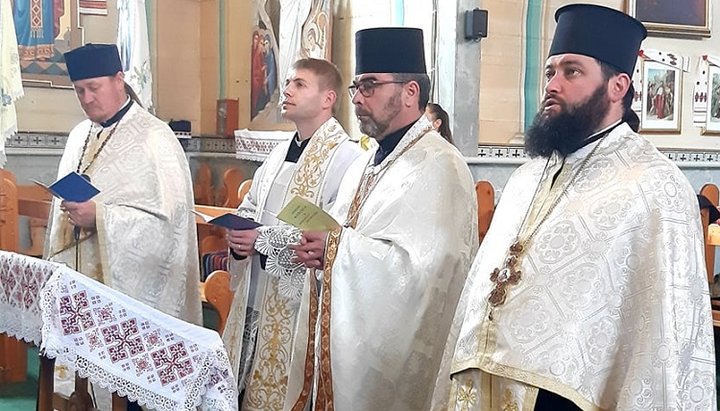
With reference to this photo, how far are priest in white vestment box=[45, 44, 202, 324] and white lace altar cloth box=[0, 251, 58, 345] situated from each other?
0.76 meters

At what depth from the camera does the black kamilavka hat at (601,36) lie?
105 inches

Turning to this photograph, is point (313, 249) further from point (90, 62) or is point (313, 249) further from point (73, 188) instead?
point (90, 62)

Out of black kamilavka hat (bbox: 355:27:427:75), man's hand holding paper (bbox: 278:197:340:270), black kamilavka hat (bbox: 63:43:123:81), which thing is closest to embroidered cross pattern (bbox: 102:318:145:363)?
man's hand holding paper (bbox: 278:197:340:270)

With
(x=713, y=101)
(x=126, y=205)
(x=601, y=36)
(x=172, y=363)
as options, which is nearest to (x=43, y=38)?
(x=126, y=205)

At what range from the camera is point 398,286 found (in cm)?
332

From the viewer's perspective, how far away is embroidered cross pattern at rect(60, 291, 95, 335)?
2871 mm

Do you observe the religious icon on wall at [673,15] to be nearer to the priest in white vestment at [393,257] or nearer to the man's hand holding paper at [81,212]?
the priest in white vestment at [393,257]

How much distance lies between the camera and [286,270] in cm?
391

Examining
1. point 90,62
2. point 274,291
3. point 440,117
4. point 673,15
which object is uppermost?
point 673,15

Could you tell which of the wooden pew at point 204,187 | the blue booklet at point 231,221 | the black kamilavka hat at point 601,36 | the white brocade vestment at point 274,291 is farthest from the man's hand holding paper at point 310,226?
the wooden pew at point 204,187

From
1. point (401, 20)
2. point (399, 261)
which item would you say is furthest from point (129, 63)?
point (399, 261)

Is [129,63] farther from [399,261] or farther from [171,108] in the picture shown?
[399,261]

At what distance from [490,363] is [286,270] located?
4.80 feet

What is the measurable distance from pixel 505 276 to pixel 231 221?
143 centimetres
